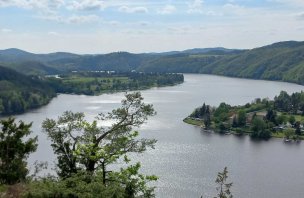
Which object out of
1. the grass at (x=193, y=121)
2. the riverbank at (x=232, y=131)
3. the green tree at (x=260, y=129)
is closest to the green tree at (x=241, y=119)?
the riverbank at (x=232, y=131)

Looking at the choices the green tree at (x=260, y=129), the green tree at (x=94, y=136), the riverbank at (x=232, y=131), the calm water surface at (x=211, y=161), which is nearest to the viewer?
the green tree at (x=94, y=136)

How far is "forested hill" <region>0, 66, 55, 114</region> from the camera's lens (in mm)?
115688

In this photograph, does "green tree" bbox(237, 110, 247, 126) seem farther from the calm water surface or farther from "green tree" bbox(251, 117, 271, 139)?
the calm water surface

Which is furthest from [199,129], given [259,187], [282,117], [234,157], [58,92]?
[58,92]

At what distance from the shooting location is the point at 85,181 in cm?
1400

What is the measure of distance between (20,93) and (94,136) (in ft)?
390

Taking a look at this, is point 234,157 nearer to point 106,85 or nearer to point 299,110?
point 299,110

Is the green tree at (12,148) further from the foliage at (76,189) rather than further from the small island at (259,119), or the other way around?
the small island at (259,119)

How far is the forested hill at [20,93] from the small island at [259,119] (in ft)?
155

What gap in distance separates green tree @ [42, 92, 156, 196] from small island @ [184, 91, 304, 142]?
2682 inches

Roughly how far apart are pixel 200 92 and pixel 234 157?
86656 millimetres

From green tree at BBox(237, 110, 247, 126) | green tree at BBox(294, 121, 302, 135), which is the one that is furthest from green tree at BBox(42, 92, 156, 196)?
green tree at BBox(237, 110, 247, 126)

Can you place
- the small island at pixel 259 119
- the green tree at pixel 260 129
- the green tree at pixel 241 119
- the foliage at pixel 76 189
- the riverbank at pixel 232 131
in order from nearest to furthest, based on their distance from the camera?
the foliage at pixel 76 189, the green tree at pixel 260 129, the riverbank at pixel 232 131, the small island at pixel 259 119, the green tree at pixel 241 119

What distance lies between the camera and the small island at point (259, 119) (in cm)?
8356
